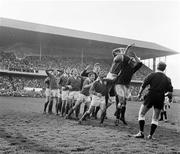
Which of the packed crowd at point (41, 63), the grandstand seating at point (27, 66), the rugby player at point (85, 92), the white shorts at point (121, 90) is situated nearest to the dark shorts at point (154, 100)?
the white shorts at point (121, 90)

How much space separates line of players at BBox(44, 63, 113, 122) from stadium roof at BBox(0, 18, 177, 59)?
19430 millimetres

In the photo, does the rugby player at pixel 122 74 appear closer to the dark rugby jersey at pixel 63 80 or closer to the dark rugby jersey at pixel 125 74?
the dark rugby jersey at pixel 125 74

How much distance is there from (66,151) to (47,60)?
108 ft

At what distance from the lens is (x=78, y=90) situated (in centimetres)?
976

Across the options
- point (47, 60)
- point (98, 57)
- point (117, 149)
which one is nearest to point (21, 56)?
point (47, 60)

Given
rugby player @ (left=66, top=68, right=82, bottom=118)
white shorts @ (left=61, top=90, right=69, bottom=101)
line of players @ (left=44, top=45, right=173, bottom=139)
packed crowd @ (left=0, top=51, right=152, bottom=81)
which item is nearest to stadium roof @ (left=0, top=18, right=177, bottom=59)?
packed crowd @ (left=0, top=51, right=152, bottom=81)

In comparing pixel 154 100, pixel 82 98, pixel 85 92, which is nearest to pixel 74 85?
pixel 85 92

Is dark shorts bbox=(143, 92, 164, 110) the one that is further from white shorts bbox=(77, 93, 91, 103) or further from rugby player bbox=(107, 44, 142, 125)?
white shorts bbox=(77, 93, 91, 103)

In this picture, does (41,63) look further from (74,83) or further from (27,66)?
(74,83)

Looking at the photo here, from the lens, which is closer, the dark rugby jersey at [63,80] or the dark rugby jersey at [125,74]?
the dark rugby jersey at [125,74]

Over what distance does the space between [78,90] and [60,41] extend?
2642 centimetres

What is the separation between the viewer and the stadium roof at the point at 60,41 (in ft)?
100

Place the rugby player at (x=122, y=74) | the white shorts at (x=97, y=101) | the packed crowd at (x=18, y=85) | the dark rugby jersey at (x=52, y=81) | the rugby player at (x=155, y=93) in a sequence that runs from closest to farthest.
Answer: the rugby player at (x=155, y=93) < the rugby player at (x=122, y=74) < the white shorts at (x=97, y=101) < the dark rugby jersey at (x=52, y=81) < the packed crowd at (x=18, y=85)

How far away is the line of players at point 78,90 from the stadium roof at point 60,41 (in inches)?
765
